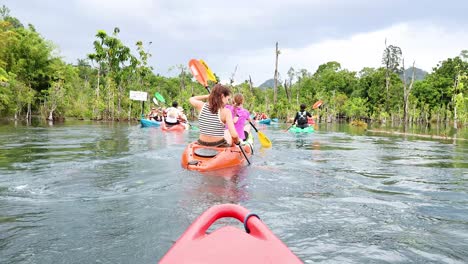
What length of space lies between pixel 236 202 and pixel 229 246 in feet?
7.86

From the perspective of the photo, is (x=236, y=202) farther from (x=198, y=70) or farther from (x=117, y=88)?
(x=117, y=88)

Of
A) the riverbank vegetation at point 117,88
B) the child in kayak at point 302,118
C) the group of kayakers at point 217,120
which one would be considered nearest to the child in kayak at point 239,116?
the group of kayakers at point 217,120

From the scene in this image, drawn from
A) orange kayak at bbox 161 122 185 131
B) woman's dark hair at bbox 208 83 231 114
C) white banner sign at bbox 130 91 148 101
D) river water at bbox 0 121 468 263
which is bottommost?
river water at bbox 0 121 468 263

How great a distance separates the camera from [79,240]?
2781mm

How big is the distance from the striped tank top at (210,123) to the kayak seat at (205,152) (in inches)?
10.7

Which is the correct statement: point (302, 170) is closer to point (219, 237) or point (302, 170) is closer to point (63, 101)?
point (219, 237)

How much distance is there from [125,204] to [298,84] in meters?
67.2

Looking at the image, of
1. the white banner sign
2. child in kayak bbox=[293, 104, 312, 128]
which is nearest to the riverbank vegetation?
the white banner sign

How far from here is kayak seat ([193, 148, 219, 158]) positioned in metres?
6.31

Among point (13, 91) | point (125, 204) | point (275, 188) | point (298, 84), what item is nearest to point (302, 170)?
point (275, 188)

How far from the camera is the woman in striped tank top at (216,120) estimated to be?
6047mm

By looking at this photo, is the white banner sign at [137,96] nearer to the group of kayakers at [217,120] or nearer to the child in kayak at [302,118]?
the child in kayak at [302,118]

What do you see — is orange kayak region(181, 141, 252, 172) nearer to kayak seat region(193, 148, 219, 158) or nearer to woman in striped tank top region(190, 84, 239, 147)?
kayak seat region(193, 148, 219, 158)

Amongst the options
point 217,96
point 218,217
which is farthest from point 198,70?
point 218,217
